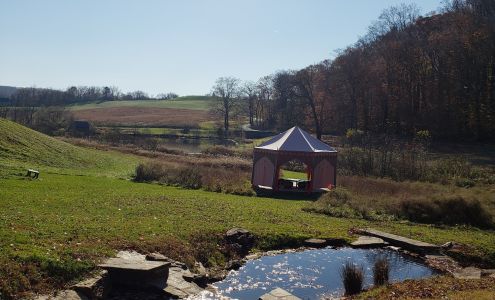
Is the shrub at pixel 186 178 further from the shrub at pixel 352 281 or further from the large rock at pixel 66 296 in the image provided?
the large rock at pixel 66 296

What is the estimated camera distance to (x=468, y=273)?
42.1 feet

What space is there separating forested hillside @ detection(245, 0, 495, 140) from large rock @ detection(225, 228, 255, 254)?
38.4 metres

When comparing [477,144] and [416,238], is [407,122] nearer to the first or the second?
[477,144]

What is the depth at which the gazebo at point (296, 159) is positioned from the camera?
2842 centimetres

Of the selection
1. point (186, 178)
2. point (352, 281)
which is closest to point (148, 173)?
point (186, 178)

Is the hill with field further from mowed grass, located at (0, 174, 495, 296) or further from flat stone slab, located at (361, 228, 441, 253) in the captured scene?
flat stone slab, located at (361, 228, 441, 253)

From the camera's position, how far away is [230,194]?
25906 millimetres

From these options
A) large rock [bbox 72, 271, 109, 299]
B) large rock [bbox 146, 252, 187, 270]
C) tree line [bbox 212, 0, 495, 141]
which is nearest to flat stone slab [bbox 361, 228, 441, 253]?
large rock [bbox 146, 252, 187, 270]

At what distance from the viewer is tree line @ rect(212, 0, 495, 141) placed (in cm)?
4753

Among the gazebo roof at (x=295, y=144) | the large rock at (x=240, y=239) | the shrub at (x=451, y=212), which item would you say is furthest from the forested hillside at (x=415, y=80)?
the large rock at (x=240, y=239)

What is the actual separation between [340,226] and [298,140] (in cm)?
1229

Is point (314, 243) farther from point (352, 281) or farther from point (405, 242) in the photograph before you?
point (352, 281)

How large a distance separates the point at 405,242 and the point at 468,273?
2702mm

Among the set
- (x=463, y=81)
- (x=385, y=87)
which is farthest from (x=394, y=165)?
(x=385, y=87)
